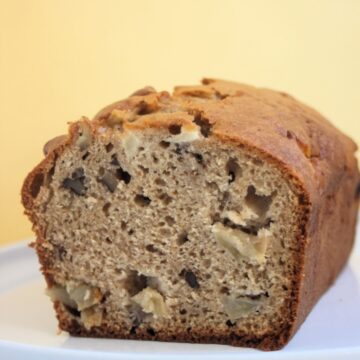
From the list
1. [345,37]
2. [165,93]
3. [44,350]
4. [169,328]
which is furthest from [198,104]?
[345,37]

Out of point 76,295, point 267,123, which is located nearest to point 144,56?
point 267,123

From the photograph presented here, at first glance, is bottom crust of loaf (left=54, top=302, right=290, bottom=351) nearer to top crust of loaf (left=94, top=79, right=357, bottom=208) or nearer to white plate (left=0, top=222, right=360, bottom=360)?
white plate (left=0, top=222, right=360, bottom=360)

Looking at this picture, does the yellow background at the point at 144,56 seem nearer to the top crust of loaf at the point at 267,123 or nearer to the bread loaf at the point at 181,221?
the top crust of loaf at the point at 267,123

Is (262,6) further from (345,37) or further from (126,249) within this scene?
(126,249)

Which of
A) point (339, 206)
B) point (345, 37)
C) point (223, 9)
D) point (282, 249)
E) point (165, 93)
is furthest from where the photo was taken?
point (345, 37)

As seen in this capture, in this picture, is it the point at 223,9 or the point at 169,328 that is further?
the point at 223,9

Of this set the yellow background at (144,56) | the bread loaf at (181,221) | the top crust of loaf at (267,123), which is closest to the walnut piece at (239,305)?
the bread loaf at (181,221)

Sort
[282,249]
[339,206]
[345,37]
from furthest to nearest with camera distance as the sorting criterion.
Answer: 1. [345,37]
2. [339,206]
3. [282,249]
